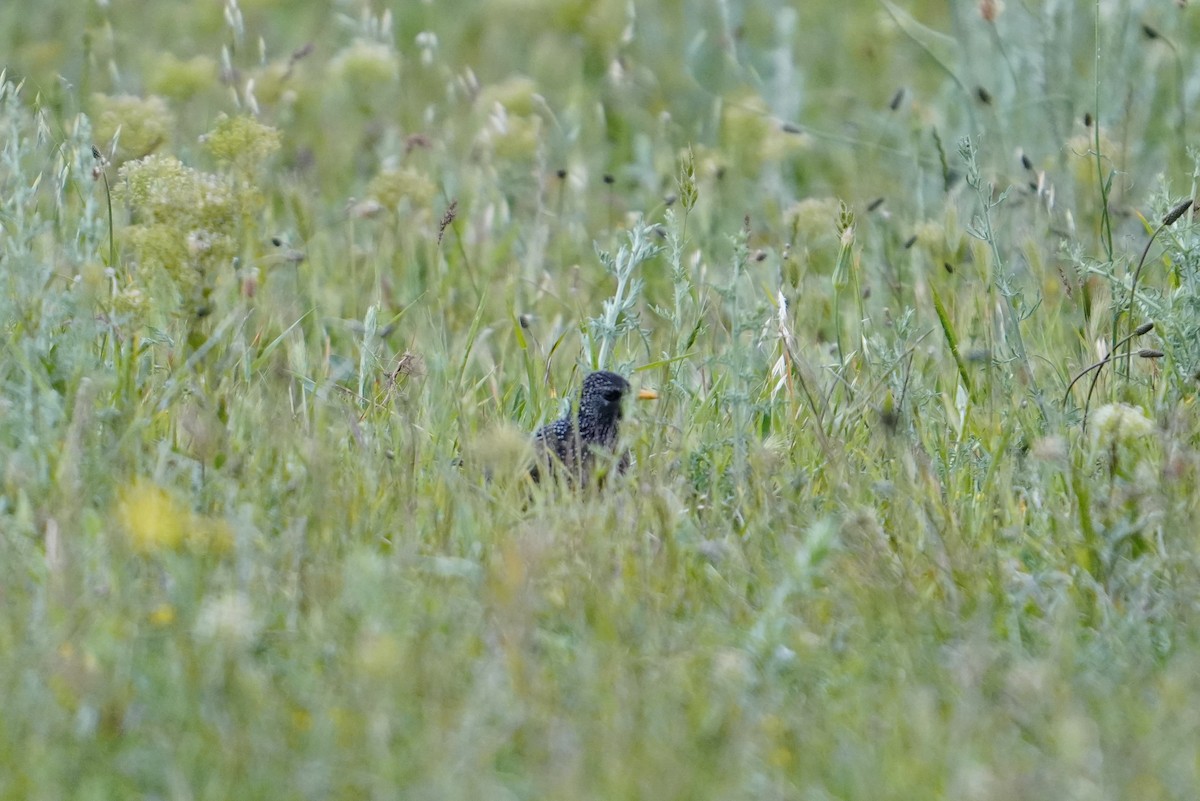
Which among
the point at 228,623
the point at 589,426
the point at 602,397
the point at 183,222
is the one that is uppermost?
the point at 183,222

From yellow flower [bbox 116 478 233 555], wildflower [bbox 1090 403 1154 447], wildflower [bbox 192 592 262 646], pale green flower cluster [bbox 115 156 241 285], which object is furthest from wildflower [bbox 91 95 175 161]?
wildflower [bbox 1090 403 1154 447]

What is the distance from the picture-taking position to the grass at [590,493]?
259 centimetres

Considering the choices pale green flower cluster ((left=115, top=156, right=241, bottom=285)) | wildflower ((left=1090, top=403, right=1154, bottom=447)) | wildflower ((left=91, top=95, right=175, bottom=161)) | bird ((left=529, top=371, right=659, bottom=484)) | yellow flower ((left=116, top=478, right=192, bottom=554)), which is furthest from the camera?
wildflower ((left=91, top=95, right=175, bottom=161))

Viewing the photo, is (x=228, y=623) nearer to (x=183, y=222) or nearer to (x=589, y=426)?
(x=183, y=222)

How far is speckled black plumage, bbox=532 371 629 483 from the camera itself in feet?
14.2

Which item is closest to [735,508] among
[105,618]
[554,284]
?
[105,618]

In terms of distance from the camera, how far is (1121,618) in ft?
10.2

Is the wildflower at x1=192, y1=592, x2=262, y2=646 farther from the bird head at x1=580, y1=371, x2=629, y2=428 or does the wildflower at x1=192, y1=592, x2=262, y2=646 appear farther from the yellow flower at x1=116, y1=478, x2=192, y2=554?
the bird head at x1=580, y1=371, x2=629, y2=428

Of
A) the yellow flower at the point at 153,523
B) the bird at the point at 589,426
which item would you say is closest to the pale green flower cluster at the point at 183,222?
the yellow flower at the point at 153,523

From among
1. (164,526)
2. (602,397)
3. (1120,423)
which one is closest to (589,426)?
(602,397)

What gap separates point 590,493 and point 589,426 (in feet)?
2.69

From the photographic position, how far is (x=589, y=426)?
4609mm

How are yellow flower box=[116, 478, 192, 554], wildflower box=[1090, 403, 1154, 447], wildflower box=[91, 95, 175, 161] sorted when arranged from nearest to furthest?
yellow flower box=[116, 478, 192, 554], wildflower box=[1090, 403, 1154, 447], wildflower box=[91, 95, 175, 161]

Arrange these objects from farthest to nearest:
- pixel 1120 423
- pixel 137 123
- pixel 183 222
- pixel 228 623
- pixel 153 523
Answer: pixel 137 123 < pixel 183 222 < pixel 1120 423 < pixel 153 523 < pixel 228 623
